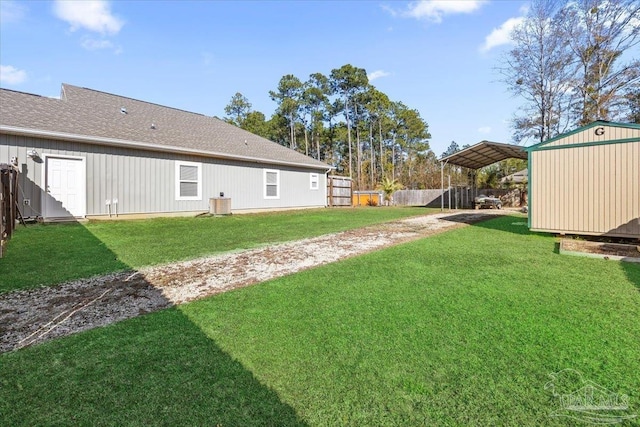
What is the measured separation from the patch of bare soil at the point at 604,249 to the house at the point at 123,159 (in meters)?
11.2

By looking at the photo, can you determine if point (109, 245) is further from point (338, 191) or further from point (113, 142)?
point (338, 191)

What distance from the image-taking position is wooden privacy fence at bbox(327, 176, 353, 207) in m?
19.7

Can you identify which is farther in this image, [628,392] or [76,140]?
[76,140]

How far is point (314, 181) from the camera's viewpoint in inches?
712

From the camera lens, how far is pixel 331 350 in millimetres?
2211

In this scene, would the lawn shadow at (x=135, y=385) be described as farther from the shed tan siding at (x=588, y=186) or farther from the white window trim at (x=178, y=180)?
the white window trim at (x=178, y=180)

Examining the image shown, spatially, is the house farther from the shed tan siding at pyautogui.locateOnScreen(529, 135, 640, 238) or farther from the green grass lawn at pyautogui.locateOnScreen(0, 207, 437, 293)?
the shed tan siding at pyautogui.locateOnScreen(529, 135, 640, 238)

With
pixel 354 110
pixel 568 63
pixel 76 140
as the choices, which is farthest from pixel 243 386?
pixel 354 110

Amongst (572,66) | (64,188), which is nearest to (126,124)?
(64,188)

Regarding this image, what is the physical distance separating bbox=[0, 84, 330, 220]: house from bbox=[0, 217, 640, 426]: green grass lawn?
27.5ft

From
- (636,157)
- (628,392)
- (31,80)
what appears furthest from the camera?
(31,80)

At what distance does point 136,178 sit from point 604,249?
12265mm

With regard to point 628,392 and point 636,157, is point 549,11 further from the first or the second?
point 628,392

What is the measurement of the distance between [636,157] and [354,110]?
102 ft
